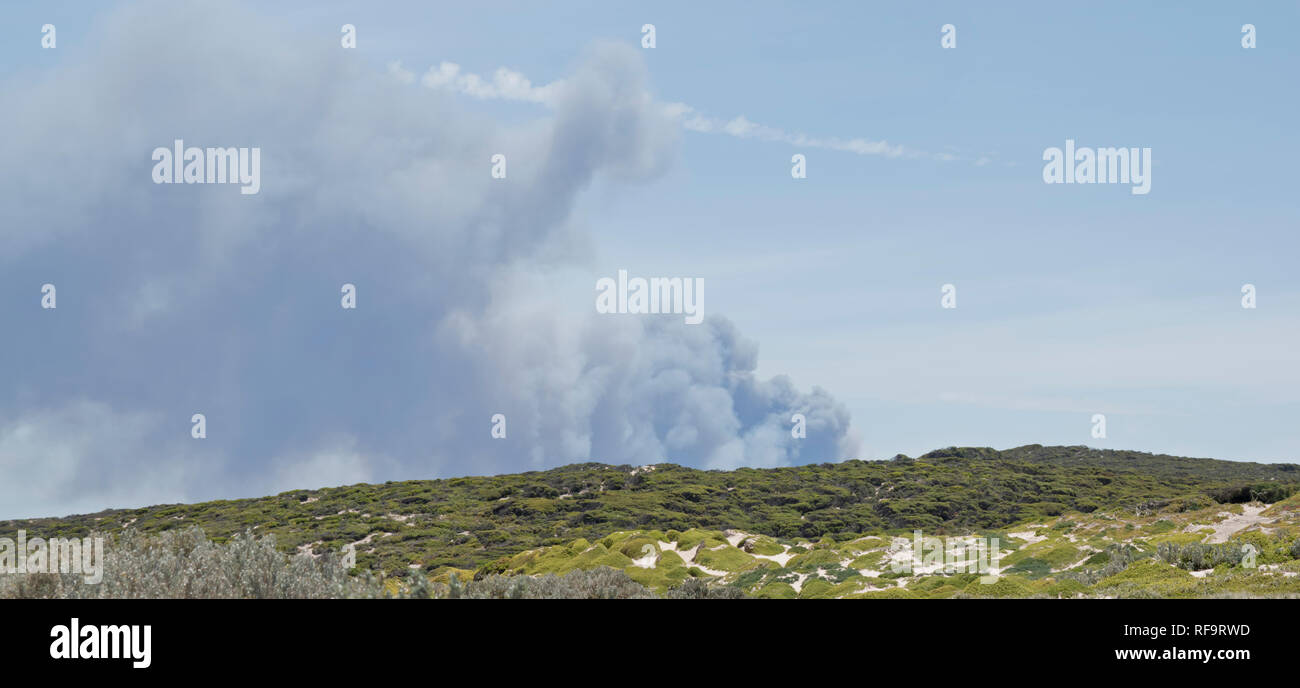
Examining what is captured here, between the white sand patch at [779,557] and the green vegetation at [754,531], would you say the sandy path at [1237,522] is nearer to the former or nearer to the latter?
the green vegetation at [754,531]

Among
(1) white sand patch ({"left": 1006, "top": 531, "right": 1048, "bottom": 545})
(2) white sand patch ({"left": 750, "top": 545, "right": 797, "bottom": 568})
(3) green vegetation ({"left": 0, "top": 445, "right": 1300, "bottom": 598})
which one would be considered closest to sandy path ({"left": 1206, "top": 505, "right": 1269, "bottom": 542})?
(3) green vegetation ({"left": 0, "top": 445, "right": 1300, "bottom": 598})

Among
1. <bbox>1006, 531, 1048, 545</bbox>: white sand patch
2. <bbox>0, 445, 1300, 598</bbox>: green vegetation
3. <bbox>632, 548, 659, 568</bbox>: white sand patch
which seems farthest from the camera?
<bbox>1006, 531, 1048, 545</bbox>: white sand patch

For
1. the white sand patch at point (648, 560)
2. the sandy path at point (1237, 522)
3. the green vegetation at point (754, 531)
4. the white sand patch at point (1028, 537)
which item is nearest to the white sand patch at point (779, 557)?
the green vegetation at point (754, 531)

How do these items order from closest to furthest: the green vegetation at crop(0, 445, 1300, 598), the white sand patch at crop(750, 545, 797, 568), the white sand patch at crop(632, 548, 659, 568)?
the green vegetation at crop(0, 445, 1300, 598), the white sand patch at crop(632, 548, 659, 568), the white sand patch at crop(750, 545, 797, 568)

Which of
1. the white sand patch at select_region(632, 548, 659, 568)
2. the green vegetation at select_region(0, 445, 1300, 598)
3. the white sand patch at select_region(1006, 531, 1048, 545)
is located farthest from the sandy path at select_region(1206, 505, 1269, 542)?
the white sand patch at select_region(632, 548, 659, 568)

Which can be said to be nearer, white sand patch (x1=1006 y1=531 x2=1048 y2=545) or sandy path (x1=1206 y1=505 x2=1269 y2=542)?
sandy path (x1=1206 y1=505 x2=1269 y2=542)

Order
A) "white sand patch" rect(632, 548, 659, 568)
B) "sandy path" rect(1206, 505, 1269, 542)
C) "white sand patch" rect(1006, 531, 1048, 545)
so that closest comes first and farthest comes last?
"sandy path" rect(1206, 505, 1269, 542)
"white sand patch" rect(632, 548, 659, 568)
"white sand patch" rect(1006, 531, 1048, 545)

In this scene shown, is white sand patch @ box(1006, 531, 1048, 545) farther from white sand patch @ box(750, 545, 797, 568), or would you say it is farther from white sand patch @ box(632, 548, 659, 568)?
white sand patch @ box(632, 548, 659, 568)

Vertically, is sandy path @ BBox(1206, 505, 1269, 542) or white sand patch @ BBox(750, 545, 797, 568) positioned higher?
sandy path @ BBox(1206, 505, 1269, 542)

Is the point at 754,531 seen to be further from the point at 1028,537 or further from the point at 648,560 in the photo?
the point at 648,560

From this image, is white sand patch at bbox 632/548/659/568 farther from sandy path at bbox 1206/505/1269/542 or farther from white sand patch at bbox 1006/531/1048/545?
sandy path at bbox 1206/505/1269/542

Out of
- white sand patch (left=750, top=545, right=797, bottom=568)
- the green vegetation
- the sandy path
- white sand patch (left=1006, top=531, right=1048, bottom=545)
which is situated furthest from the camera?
white sand patch (left=1006, top=531, right=1048, bottom=545)
